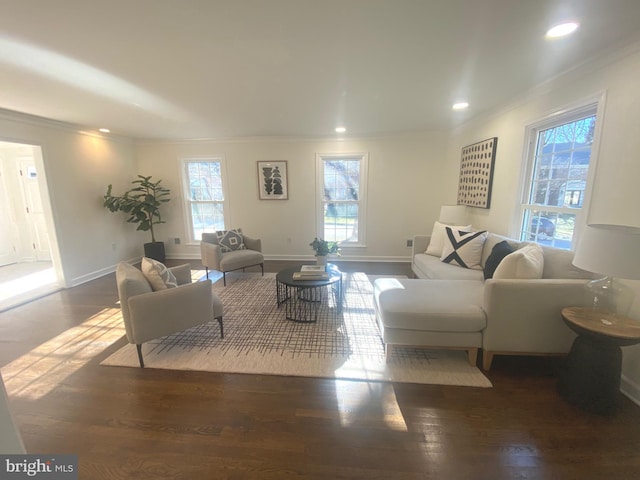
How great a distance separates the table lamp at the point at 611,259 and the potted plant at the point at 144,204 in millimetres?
5678

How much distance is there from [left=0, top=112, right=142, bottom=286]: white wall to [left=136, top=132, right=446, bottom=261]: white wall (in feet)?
2.21

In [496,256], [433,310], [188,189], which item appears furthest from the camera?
[188,189]

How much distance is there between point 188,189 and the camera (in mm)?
5355

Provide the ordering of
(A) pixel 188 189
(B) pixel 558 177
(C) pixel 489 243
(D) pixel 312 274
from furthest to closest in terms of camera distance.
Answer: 1. (A) pixel 188 189
2. (C) pixel 489 243
3. (D) pixel 312 274
4. (B) pixel 558 177

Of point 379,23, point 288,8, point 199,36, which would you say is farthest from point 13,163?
point 379,23

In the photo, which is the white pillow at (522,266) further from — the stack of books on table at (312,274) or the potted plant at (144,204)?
the potted plant at (144,204)

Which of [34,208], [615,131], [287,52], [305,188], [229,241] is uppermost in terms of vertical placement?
[287,52]

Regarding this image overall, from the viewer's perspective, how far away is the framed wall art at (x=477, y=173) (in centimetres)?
349

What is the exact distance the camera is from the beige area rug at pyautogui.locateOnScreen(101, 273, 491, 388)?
6.95 ft

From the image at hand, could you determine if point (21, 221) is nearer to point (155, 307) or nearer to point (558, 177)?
point (155, 307)

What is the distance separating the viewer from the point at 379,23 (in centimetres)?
158

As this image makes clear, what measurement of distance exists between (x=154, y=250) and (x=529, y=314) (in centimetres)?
562

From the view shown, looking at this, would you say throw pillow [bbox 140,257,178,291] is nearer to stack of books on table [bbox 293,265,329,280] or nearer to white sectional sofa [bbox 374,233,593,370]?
stack of books on table [bbox 293,265,329,280]

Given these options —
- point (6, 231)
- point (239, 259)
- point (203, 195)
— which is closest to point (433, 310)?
point (239, 259)
